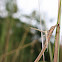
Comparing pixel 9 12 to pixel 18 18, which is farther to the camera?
pixel 18 18

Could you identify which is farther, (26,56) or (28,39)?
(28,39)

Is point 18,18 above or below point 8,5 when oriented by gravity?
below

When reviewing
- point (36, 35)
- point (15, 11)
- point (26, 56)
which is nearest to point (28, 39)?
point (36, 35)

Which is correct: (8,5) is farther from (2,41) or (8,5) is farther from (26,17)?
(2,41)

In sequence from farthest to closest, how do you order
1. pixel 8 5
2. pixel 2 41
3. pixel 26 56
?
pixel 8 5, pixel 26 56, pixel 2 41

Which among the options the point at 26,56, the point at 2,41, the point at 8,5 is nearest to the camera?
the point at 2,41

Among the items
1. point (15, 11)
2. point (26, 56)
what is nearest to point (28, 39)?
point (26, 56)

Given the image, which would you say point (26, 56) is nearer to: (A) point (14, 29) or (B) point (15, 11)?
(A) point (14, 29)

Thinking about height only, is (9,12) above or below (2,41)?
above

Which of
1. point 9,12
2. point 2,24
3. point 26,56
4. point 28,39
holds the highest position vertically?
point 9,12
